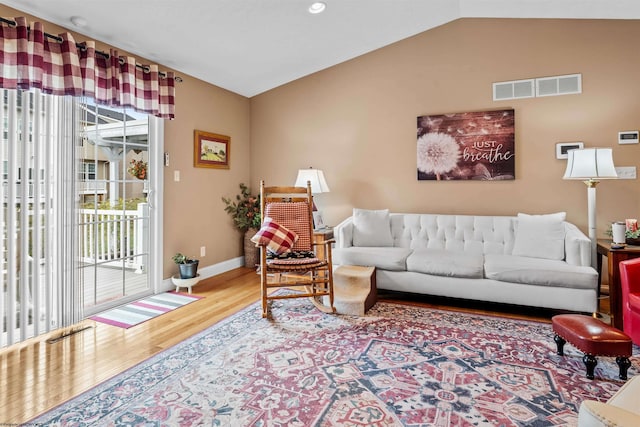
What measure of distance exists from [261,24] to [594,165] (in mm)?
3150

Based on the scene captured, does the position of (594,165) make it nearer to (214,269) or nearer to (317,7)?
(317,7)

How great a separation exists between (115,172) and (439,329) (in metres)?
3.09

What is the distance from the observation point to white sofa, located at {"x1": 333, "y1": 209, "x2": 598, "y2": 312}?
9.33 ft

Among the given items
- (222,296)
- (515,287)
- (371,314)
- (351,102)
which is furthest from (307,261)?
(351,102)

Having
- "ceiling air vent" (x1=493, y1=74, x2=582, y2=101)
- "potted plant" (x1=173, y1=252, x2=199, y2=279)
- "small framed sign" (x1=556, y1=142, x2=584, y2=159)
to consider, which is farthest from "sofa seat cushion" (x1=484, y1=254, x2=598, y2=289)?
"potted plant" (x1=173, y1=252, x2=199, y2=279)

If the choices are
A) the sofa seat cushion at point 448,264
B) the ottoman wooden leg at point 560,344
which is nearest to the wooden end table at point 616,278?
the ottoman wooden leg at point 560,344

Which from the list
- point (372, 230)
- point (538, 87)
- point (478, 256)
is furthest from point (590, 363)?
point (538, 87)

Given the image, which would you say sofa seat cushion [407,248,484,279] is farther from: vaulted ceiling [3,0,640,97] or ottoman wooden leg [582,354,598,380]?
vaulted ceiling [3,0,640,97]

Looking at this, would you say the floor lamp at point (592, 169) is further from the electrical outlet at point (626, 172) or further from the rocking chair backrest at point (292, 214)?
the rocking chair backrest at point (292, 214)

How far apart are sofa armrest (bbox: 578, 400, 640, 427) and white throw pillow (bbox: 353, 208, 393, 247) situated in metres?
2.83

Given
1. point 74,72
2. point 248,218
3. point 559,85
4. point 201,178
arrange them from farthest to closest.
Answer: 1. point 248,218
2. point 201,178
3. point 559,85
4. point 74,72

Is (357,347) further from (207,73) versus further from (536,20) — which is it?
(536,20)

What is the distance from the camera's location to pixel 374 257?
3.44m

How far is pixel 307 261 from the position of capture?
2969mm
